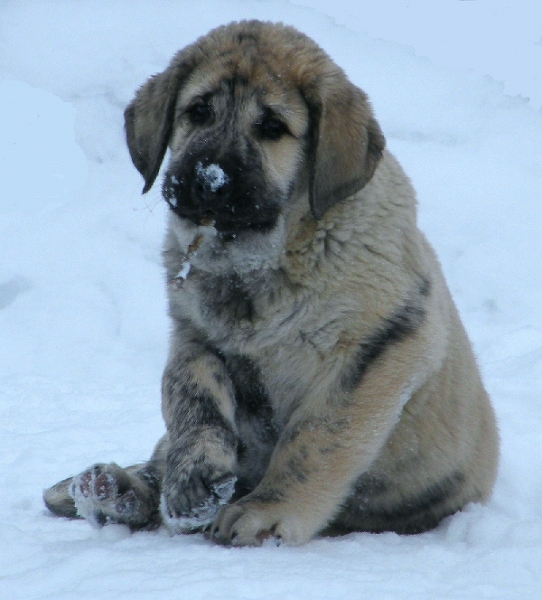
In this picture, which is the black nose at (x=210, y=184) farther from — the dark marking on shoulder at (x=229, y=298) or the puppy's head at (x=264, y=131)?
the dark marking on shoulder at (x=229, y=298)

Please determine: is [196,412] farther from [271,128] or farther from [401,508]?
[271,128]

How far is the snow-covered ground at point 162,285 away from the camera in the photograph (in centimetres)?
313

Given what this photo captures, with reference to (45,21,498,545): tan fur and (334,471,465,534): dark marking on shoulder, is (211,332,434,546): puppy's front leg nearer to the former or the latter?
(45,21,498,545): tan fur

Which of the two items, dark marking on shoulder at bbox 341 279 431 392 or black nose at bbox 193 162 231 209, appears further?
dark marking on shoulder at bbox 341 279 431 392

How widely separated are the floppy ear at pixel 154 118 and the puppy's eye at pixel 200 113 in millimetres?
162

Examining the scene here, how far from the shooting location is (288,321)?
3947 millimetres

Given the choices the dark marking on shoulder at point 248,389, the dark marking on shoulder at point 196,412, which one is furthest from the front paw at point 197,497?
the dark marking on shoulder at point 248,389

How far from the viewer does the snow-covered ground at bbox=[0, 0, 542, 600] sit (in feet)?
10.3

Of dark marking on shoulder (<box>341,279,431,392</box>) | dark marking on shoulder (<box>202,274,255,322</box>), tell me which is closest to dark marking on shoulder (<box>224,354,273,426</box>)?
dark marking on shoulder (<box>202,274,255,322</box>)

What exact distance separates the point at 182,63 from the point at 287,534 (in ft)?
6.57

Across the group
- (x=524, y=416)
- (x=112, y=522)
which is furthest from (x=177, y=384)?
(x=524, y=416)

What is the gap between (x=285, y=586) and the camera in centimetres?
282

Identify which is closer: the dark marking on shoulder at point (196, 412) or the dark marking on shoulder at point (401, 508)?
the dark marking on shoulder at point (196, 412)

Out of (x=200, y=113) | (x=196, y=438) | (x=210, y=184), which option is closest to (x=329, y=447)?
(x=196, y=438)
